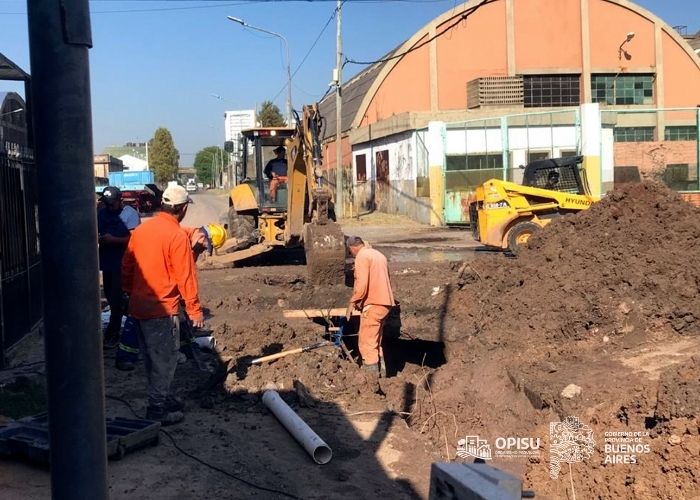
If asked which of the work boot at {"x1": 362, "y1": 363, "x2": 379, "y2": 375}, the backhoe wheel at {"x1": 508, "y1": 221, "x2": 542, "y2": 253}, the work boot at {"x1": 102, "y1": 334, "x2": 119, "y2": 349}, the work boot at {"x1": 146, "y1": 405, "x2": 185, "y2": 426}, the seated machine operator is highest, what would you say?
the seated machine operator

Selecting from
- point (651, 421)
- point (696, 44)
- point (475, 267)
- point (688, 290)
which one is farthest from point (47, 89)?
point (696, 44)

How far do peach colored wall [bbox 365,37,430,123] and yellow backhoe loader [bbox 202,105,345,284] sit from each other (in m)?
18.6

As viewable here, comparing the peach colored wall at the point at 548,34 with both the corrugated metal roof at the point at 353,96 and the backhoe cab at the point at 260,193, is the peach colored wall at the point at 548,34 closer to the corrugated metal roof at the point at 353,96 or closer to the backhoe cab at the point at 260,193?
the corrugated metal roof at the point at 353,96

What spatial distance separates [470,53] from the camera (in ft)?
113

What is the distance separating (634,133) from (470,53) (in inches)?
330

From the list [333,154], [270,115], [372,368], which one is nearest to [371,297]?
[372,368]

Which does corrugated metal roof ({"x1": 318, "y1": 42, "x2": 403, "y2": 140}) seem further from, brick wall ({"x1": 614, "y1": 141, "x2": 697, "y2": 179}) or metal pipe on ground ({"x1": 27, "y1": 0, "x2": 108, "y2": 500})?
metal pipe on ground ({"x1": 27, "y1": 0, "x2": 108, "y2": 500})

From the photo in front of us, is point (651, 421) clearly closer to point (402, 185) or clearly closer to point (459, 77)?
point (402, 185)

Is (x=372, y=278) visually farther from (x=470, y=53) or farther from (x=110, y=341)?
(x=470, y=53)

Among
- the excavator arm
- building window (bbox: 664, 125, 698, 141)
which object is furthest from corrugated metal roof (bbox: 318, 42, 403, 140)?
the excavator arm

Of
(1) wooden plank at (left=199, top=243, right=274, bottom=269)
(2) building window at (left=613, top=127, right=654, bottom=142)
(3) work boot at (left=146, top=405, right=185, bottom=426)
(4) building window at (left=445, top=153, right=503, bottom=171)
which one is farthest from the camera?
(2) building window at (left=613, top=127, right=654, bottom=142)

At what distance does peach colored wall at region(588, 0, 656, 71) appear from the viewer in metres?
36.2

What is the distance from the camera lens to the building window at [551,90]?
117 feet

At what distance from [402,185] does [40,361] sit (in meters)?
22.7
